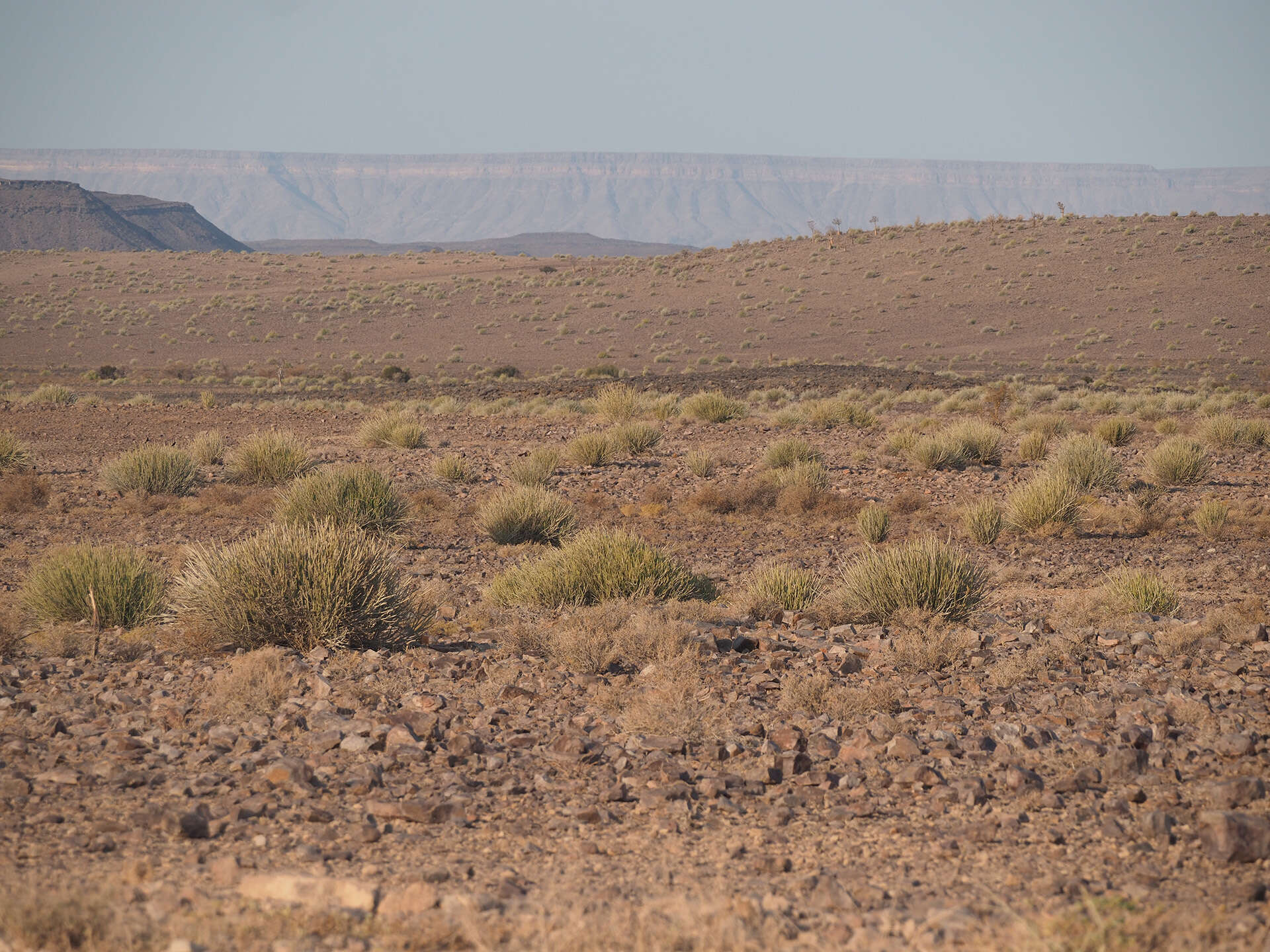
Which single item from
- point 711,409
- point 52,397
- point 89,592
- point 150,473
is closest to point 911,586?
point 89,592

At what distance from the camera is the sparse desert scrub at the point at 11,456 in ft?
52.1

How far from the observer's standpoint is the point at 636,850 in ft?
14.2

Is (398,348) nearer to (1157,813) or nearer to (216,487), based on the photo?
(216,487)

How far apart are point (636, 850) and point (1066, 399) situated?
27.5 m

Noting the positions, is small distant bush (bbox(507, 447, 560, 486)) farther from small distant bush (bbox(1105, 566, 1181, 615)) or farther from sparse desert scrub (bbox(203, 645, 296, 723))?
sparse desert scrub (bbox(203, 645, 296, 723))

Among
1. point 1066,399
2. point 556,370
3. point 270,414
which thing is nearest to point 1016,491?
point 1066,399

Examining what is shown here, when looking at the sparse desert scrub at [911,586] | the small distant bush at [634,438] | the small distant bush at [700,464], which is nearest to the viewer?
the sparse desert scrub at [911,586]

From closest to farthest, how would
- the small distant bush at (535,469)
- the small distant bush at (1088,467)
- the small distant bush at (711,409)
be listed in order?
the small distant bush at (1088,467) → the small distant bush at (535,469) → the small distant bush at (711,409)

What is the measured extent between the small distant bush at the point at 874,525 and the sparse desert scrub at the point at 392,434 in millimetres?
9349

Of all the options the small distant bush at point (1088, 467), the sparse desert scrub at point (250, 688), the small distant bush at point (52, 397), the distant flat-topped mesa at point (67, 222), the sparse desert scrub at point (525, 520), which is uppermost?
the distant flat-topped mesa at point (67, 222)

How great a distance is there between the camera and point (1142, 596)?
8.63 m

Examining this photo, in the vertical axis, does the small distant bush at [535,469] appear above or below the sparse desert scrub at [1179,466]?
below

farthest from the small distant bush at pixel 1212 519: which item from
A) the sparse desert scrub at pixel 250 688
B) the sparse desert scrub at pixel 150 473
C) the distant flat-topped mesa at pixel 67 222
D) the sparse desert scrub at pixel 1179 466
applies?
the distant flat-topped mesa at pixel 67 222

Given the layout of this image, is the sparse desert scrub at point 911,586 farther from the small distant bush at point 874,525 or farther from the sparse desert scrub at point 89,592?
the sparse desert scrub at point 89,592
